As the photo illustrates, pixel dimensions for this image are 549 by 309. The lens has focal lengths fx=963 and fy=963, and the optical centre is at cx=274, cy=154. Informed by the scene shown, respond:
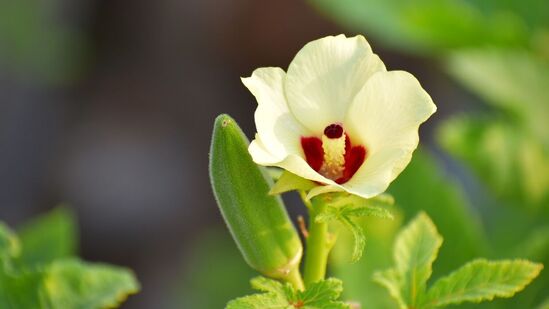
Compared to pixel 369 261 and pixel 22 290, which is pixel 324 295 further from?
pixel 369 261

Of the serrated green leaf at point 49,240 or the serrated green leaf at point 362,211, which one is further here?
the serrated green leaf at point 49,240

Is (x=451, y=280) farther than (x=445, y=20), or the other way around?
(x=445, y=20)

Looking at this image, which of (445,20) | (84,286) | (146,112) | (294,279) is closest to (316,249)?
(294,279)

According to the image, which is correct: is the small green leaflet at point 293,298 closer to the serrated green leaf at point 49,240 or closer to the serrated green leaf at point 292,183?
the serrated green leaf at point 292,183

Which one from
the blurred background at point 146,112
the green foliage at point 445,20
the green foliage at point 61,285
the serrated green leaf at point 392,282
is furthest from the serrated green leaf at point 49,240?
the blurred background at point 146,112

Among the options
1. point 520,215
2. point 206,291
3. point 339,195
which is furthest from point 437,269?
point 206,291

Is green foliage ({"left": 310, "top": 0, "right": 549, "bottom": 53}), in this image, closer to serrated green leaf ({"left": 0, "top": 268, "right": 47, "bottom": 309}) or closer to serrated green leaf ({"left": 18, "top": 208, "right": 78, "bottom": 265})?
serrated green leaf ({"left": 18, "top": 208, "right": 78, "bottom": 265})

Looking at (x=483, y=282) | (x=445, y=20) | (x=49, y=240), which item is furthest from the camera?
(x=445, y=20)

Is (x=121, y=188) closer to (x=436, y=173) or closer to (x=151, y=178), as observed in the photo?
(x=151, y=178)
